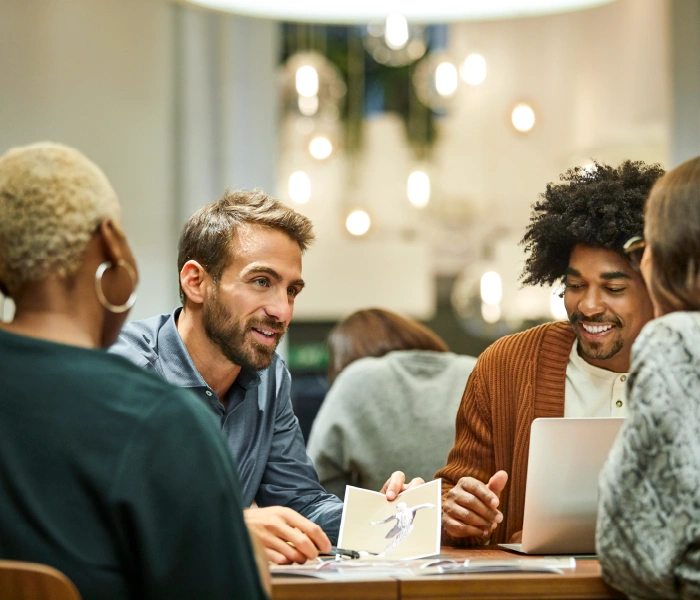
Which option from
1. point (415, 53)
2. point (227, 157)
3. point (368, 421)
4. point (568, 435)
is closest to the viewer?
point (568, 435)

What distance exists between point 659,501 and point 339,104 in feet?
21.5

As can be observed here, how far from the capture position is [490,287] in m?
6.49

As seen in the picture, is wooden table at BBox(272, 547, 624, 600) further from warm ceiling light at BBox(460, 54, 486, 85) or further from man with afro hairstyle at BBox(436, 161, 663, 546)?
warm ceiling light at BBox(460, 54, 486, 85)

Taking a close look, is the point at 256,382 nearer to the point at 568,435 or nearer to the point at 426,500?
the point at 426,500

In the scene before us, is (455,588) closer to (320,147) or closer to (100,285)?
(100,285)

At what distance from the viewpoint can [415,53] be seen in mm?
7527

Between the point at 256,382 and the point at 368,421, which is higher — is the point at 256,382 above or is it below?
above

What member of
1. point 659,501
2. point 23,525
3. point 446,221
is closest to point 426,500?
point 659,501

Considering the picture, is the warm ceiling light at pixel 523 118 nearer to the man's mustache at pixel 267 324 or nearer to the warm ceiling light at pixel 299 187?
the warm ceiling light at pixel 299 187

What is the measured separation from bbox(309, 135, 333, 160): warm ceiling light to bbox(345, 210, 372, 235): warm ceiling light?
0.47 m

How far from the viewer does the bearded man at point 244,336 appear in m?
2.45

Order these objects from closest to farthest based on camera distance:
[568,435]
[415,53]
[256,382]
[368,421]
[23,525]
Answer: [23,525] < [568,435] < [256,382] < [368,421] < [415,53]

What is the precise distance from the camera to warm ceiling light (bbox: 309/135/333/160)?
22.1 ft

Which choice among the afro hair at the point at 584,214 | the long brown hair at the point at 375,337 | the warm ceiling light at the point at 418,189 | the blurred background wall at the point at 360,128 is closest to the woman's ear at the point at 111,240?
the afro hair at the point at 584,214
